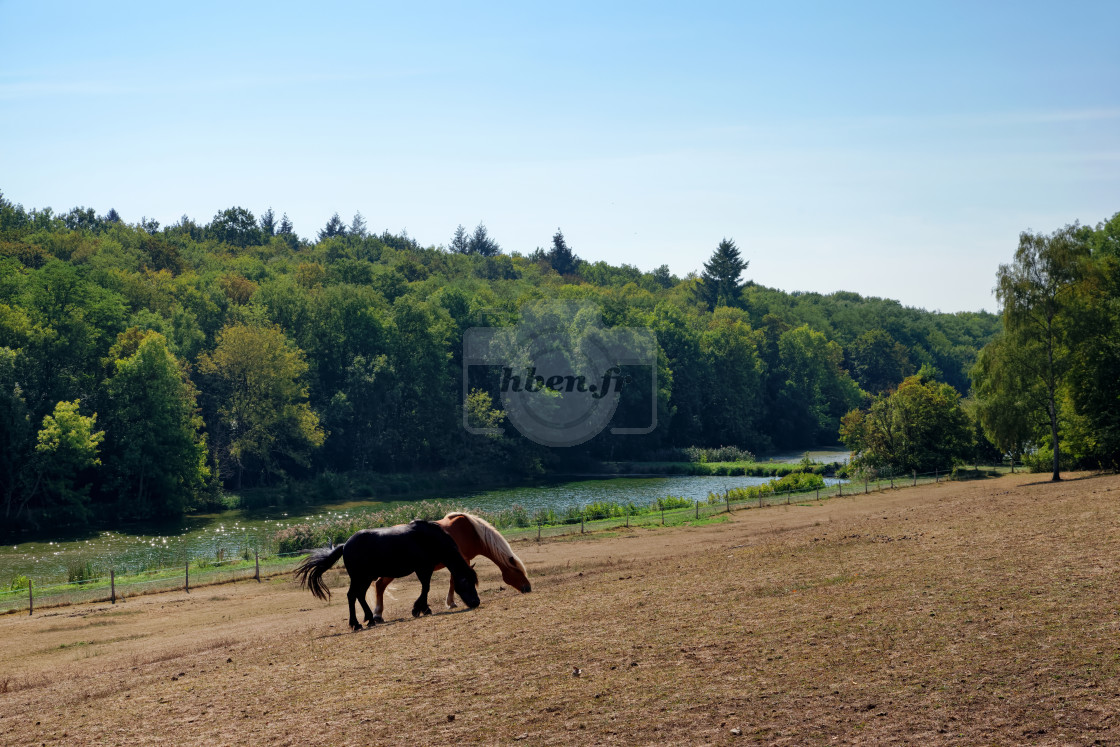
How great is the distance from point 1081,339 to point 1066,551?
94.4ft

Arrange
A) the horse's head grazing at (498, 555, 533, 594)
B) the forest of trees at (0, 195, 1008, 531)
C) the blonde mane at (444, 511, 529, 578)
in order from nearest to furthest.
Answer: the blonde mane at (444, 511, 529, 578) → the horse's head grazing at (498, 555, 533, 594) → the forest of trees at (0, 195, 1008, 531)

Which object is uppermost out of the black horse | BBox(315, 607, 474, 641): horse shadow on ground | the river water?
the black horse

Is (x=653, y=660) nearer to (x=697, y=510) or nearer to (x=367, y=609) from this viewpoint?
(x=367, y=609)

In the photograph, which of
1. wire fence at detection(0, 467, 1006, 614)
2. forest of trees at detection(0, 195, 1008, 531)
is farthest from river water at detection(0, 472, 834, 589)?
forest of trees at detection(0, 195, 1008, 531)

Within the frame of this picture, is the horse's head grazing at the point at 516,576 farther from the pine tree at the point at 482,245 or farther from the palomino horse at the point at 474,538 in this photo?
the pine tree at the point at 482,245

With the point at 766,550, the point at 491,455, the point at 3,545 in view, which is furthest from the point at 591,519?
the point at 491,455

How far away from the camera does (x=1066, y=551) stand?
1752 centimetres

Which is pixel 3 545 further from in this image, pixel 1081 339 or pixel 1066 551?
pixel 1081 339

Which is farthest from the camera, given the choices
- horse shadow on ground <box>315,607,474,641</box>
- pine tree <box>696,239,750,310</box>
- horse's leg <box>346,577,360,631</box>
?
pine tree <box>696,239,750,310</box>

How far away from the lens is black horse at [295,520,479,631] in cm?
1564

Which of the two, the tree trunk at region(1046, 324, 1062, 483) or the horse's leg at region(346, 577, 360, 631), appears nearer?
the horse's leg at region(346, 577, 360, 631)

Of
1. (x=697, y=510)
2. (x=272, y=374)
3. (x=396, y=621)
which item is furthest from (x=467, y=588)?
(x=272, y=374)

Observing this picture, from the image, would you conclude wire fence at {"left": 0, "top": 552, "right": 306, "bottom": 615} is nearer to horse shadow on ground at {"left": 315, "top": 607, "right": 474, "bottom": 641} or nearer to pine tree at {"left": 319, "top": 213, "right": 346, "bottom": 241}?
horse shadow on ground at {"left": 315, "top": 607, "right": 474, "bottom": 641}

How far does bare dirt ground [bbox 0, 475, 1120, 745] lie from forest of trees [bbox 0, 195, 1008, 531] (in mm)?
31037
